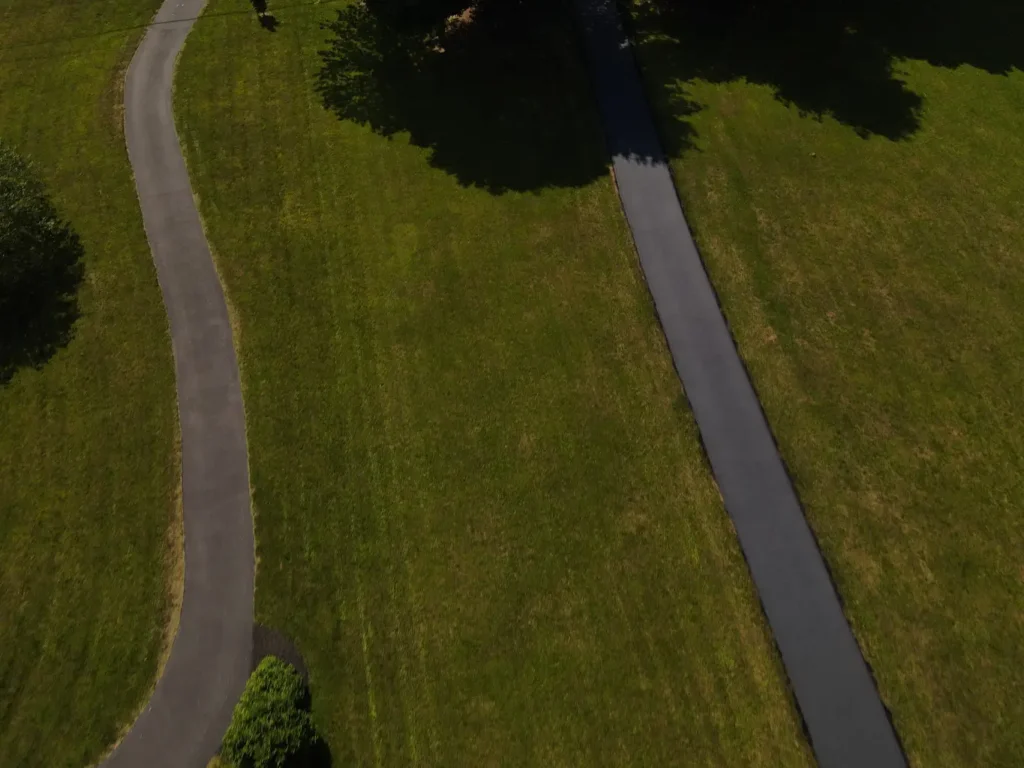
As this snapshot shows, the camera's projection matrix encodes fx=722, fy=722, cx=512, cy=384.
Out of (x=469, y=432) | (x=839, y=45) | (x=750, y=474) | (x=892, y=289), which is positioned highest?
(x=839, y=45)

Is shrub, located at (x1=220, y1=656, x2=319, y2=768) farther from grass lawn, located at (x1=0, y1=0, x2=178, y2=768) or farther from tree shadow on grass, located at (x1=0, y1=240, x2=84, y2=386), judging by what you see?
tree shadow on grass, located at (x1=0, y1=240, x2=84, y2=386)

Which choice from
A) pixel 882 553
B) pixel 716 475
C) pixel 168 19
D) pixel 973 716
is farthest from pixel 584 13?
pixel 973 716

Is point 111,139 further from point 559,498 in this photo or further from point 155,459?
point 559,498

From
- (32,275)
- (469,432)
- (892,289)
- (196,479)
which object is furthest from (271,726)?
(892,289)

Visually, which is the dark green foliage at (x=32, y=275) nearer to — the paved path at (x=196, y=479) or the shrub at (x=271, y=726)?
the paved path at (x=196, y=479)

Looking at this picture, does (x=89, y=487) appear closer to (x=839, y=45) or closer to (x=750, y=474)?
(x=750, y=474)
